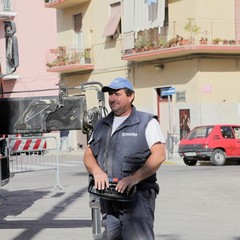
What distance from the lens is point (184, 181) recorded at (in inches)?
629

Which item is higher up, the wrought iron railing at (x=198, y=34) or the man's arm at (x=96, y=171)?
the wrought iron railing at (x=198, y=34)

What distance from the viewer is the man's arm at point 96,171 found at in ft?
17.4

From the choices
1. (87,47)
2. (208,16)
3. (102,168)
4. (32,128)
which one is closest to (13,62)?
(32,128)

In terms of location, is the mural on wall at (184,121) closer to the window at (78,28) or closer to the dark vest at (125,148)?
the window at (78,28)

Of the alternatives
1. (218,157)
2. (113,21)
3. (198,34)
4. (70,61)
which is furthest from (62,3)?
(218,157)

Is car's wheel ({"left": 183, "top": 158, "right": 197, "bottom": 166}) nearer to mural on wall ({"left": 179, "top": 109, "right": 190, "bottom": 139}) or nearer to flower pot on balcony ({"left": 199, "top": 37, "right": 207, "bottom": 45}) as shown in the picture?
mural on wall ({"left": 179, "top": 109, "right": 190, "bottom": 139})

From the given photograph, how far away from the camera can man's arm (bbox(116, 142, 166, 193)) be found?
5.23 m

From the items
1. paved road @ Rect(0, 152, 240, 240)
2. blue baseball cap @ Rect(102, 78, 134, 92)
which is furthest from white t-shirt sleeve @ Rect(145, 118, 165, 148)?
paved road @ Rect(0, 152, 240, 240)

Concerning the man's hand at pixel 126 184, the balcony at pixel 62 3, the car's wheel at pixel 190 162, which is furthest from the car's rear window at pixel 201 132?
the man's hand at pixel 126 184

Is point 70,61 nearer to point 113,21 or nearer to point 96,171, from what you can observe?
point 113,21

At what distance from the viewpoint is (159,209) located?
11.2 m

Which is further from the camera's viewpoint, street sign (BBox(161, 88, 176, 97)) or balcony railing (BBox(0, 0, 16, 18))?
balcony railing (BBox(0, 0, 16, 18))

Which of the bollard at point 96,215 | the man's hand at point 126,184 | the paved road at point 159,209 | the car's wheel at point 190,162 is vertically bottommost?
the car's wheel at point 190,162

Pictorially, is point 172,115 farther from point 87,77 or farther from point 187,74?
point 87,77
